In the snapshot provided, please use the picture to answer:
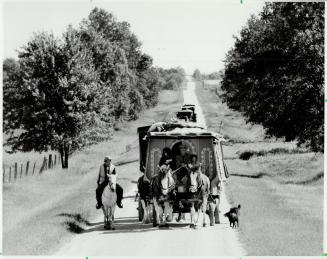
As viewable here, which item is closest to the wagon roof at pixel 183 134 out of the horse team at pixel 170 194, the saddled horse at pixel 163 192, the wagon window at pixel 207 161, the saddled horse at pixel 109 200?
the wagon window at pixel 207 161

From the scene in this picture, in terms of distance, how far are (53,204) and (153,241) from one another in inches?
381

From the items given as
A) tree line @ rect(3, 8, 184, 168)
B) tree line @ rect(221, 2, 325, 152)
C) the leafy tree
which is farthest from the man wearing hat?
the leafy tree

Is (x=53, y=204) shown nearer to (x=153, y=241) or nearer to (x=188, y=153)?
(x=188, y=153)

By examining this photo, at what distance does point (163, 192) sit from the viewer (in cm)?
1658

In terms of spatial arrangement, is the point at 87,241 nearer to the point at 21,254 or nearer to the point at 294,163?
the point at 21,254

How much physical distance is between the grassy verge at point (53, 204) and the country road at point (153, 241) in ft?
2.14

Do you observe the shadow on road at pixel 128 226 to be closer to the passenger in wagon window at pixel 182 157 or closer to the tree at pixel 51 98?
the passenger in wagon window at pixel 182 157

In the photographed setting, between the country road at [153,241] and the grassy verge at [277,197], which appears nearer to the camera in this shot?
the country road at [153,241]

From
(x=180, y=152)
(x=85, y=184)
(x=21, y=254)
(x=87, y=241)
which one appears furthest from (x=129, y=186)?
(x=21, y=254)

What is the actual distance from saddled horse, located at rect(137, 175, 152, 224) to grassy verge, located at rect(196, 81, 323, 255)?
122 inches

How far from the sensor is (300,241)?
15055 millimetres

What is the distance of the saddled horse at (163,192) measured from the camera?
16562 mm

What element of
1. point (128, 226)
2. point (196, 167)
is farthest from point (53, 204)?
point (196, 167)

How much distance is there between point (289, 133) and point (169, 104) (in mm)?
73083
